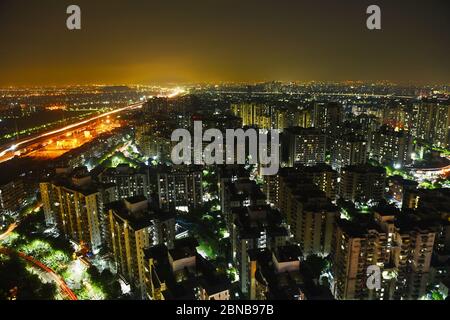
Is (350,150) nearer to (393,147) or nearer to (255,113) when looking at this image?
(393,147)

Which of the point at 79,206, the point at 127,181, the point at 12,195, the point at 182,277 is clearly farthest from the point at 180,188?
the point at 182,277

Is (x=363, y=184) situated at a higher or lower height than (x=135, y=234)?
lower

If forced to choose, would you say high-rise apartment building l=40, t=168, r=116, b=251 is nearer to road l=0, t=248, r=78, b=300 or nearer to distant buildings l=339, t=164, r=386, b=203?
road l=0, t=248, r=78, b=300

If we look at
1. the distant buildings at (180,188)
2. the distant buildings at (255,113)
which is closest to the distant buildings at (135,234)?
the distant buildings at (180,188)

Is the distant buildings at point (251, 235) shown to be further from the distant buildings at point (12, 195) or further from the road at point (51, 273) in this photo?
the distant buildings at point (12, 195)
